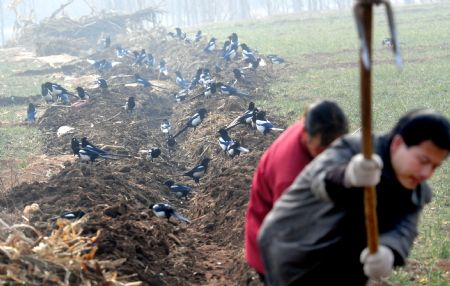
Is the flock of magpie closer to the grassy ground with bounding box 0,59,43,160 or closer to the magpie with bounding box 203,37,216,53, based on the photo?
the magpie with bounding box 203,37,216,53

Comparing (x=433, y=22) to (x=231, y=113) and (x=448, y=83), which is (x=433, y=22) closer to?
(x=448, y=83)

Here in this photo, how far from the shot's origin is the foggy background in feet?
231

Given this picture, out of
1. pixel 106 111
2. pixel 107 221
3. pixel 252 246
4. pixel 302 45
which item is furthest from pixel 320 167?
pixel 302 45

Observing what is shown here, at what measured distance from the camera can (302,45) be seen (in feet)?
106

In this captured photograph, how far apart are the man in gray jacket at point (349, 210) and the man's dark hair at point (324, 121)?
309 mm

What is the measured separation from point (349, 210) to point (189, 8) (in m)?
88.6

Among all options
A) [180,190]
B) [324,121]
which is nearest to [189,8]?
[180,190]

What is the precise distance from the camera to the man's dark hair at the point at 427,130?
3816 mm

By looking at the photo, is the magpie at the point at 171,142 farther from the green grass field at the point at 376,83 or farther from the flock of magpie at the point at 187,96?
the green grass field at the point at 376,83

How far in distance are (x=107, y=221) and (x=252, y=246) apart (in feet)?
11.8

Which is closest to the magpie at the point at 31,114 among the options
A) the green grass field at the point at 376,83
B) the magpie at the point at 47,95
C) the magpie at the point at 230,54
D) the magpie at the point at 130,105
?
the green grass field at the point at 376,83

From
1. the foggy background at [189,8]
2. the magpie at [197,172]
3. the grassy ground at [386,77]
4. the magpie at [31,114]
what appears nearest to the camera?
the grassy ground at [386,77]

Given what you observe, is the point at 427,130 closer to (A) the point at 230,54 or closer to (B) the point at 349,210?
(B) the point at 349,210

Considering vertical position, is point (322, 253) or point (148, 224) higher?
point (322, 253)
